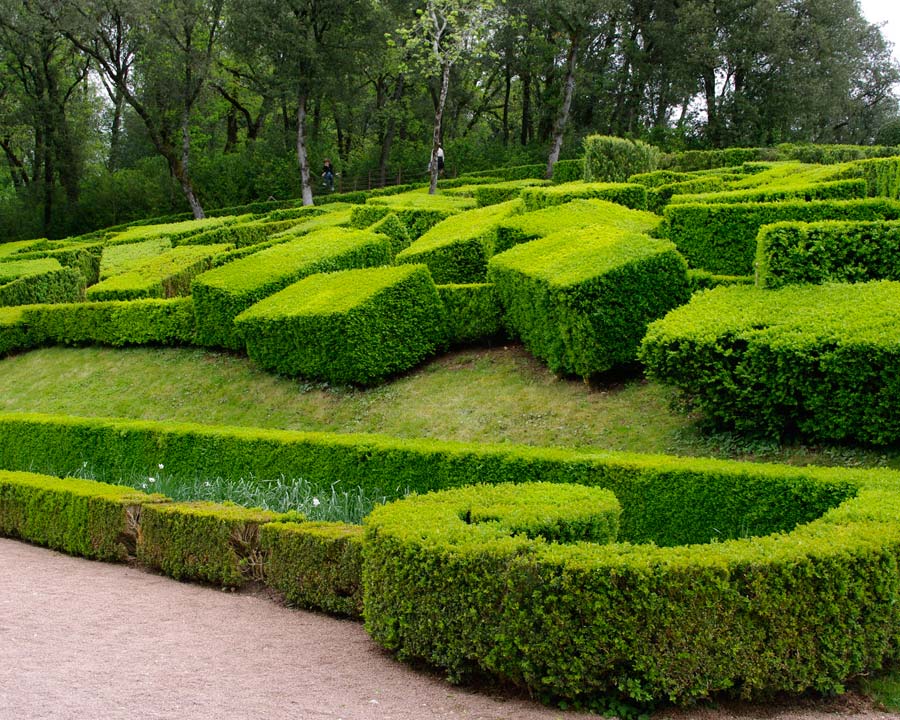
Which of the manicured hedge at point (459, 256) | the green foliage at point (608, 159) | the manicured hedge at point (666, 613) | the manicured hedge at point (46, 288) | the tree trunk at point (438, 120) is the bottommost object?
the manicured hedge at point (666, 613)

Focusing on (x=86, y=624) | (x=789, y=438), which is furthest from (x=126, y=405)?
(x=789, y=438)

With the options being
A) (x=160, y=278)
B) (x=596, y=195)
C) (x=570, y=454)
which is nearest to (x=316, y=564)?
(x=570, y=454)

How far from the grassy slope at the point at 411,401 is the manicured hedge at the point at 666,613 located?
3.38m

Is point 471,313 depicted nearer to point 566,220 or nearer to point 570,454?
point 566,220

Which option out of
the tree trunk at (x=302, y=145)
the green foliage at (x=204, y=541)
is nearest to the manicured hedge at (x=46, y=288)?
the tree trunk at (x=302, y=145)

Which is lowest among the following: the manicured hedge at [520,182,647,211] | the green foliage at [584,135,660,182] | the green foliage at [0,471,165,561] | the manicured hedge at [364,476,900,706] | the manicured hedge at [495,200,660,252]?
the green foliage at [0,471,165,561]

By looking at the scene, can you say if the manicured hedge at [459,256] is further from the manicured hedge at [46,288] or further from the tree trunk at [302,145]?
the tree trunk at [302,145]

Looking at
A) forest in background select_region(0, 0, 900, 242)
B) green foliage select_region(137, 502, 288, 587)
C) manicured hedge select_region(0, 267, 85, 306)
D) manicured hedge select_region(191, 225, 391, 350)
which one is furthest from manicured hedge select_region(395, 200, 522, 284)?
forest in background select_region(0, 0, 900, 242)

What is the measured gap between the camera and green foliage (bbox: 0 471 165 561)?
29.1 ft

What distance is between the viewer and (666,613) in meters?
4.79

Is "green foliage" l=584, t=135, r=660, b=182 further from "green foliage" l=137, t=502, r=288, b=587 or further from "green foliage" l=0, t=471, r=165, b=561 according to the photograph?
"green foliage" l=137, t=502, r=288, b=587

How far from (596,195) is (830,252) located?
6598 millimetres

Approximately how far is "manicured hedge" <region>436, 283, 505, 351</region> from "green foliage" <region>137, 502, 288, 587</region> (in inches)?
221

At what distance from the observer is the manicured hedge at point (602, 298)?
1055 cm
